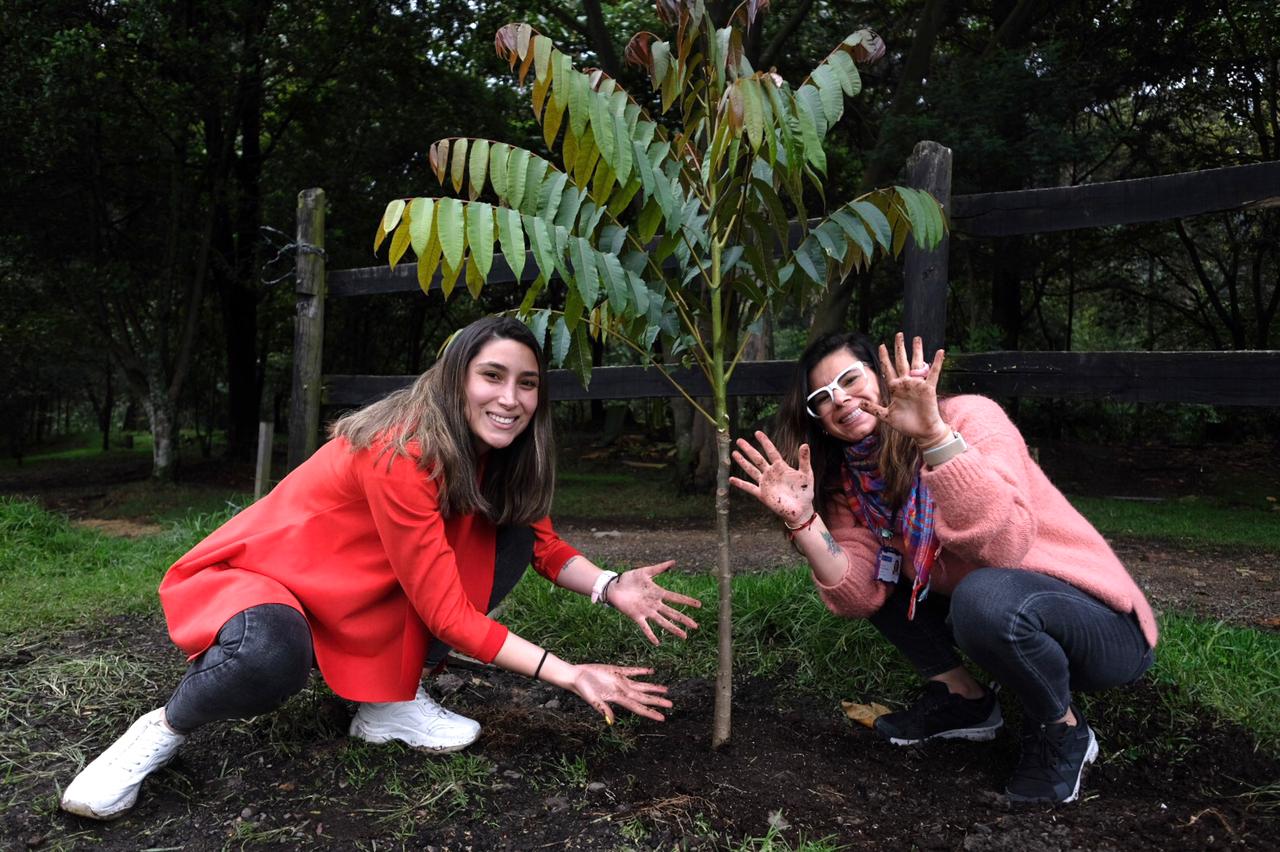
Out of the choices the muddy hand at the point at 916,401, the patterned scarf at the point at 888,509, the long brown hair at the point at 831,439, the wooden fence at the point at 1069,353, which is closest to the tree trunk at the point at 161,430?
the wooden fence at the point at 1069,353

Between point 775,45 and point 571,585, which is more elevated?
point 775,45

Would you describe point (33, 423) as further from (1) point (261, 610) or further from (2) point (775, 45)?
(1) point (261, 610)

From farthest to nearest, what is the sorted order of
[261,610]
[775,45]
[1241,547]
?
1. [775,45]
2. [1241,547]
3. [261,610]

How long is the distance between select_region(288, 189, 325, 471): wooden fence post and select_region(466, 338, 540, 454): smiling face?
10.7 ft

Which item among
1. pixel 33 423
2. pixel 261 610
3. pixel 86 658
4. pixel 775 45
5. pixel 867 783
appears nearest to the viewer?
pixel 261 610

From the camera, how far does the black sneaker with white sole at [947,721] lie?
269 cm

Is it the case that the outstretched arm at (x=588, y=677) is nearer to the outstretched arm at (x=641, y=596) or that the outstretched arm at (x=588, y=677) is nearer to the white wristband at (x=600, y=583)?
the outstretched arm at (x=641, y=596)

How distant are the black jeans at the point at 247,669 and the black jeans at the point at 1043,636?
1676 millimetres

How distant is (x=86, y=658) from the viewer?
3.32 m

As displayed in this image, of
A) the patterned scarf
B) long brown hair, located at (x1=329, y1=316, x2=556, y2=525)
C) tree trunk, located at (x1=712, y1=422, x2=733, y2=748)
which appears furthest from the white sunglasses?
long brown hair, located at (x1=329, y1=316, x2=556, y2=525)

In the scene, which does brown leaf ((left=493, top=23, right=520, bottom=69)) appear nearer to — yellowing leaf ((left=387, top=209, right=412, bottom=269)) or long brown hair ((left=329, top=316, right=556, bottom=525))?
yellowing leaf ((left=387, top=209, right=412, bottom=269))

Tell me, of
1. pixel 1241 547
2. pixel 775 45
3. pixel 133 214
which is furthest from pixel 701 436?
pixel 133 214

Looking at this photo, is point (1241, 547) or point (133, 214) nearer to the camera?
point (1241, 547)

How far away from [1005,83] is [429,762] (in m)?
7.18
